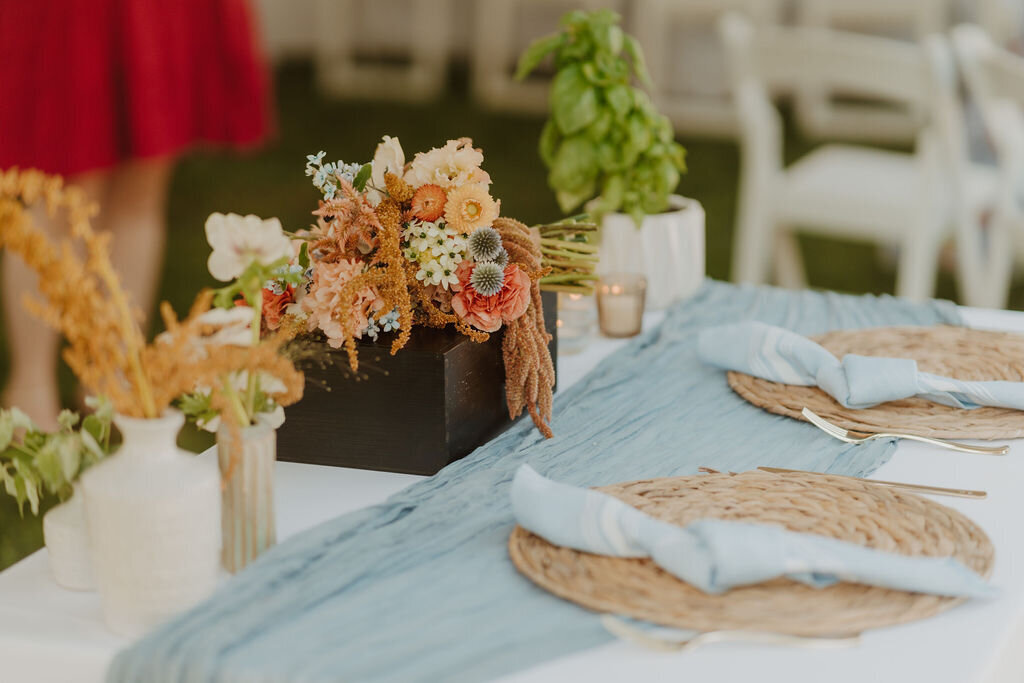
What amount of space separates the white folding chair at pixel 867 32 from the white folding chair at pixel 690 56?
230 millimetres

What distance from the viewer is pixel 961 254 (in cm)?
273

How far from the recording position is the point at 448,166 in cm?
101

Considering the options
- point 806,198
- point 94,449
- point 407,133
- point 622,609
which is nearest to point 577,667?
point 622,609

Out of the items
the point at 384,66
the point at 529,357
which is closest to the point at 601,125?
the point at 529,357

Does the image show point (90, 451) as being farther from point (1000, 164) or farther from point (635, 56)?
point (1000, 164)

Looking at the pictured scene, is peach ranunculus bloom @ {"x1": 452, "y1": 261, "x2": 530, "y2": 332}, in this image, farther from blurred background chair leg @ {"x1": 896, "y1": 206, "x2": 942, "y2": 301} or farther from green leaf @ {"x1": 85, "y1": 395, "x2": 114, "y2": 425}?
blurred background chair leg @ {"x1": 896, "y1": 206, "x2": 942, "y2": 301}

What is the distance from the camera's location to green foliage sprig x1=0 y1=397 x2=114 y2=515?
32.1 inches

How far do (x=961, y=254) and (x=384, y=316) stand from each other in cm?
204

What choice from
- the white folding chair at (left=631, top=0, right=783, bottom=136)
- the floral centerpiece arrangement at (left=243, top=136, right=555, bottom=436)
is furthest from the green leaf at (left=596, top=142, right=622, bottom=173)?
the white folding chair at (left=631, top=0, right=783, bottom=136)

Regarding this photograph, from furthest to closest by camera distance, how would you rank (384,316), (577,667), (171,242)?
(171,242), (384,316), (577,667)

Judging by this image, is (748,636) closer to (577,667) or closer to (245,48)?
(577,667)

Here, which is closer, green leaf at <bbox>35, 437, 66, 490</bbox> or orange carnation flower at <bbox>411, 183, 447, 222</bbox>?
green leaf at <bbox>35, 437, 66, 490</bbox>

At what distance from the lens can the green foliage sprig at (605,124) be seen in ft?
4.77

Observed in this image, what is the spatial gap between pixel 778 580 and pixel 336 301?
403mm
